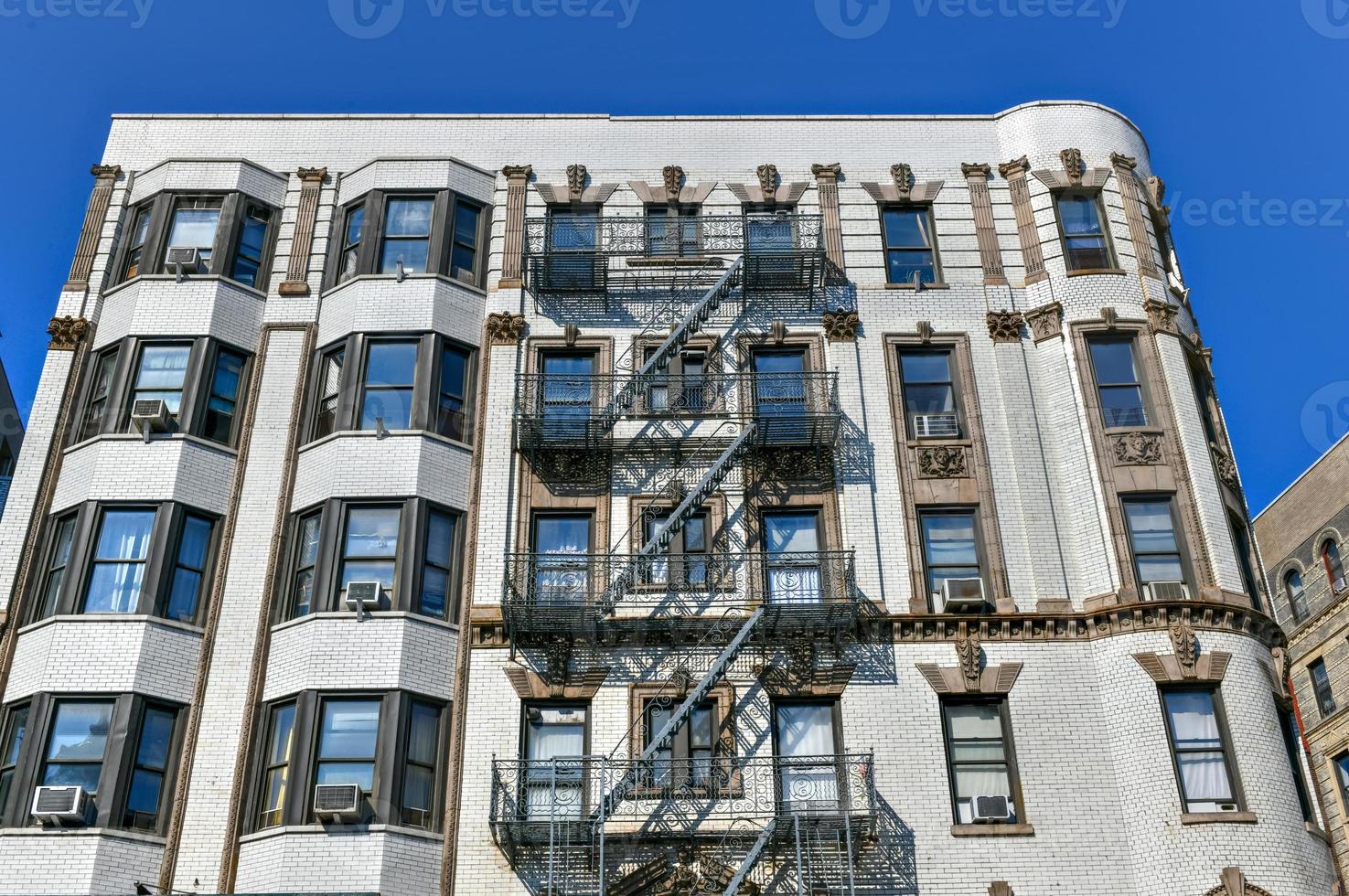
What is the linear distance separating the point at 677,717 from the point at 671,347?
7.54 metres

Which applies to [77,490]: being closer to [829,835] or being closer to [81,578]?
[81,578]

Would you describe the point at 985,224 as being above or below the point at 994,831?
above

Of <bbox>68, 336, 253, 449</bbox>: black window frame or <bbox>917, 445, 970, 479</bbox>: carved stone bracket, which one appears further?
<bbox>917, 445, 970, 479</bbox>: carved stone bracket

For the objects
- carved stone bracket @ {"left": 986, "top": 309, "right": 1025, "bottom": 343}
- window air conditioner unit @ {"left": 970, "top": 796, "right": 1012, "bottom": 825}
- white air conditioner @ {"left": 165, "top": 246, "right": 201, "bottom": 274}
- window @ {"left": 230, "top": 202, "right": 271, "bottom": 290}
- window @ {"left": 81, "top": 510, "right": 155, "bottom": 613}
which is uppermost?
window @ {"left": 230, "top": 202, "right": 271, "bottom": 290}

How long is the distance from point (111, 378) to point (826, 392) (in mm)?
12961

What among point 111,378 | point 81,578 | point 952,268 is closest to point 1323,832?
point 952,268

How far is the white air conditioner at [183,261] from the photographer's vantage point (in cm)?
2541

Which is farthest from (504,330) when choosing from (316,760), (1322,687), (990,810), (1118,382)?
(1322,687)

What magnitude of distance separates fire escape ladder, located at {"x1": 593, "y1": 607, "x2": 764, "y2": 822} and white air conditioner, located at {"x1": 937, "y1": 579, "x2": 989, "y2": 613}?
3.21 metres

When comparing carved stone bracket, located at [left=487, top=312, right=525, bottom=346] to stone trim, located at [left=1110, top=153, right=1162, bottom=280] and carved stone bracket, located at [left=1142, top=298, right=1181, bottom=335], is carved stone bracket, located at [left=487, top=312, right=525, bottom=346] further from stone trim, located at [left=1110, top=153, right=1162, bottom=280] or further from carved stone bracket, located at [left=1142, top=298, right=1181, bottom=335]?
stone trim, located at [left=1110, top=153, right=1162, bottom=280]

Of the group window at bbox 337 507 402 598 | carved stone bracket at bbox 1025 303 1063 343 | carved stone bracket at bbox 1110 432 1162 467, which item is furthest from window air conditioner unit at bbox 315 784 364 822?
carved stone bracket at bbox 1025 303 1063 343

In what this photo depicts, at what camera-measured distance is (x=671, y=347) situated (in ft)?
82.8

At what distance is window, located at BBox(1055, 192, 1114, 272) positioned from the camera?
86.6 ft

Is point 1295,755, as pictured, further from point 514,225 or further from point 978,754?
point 514,225
